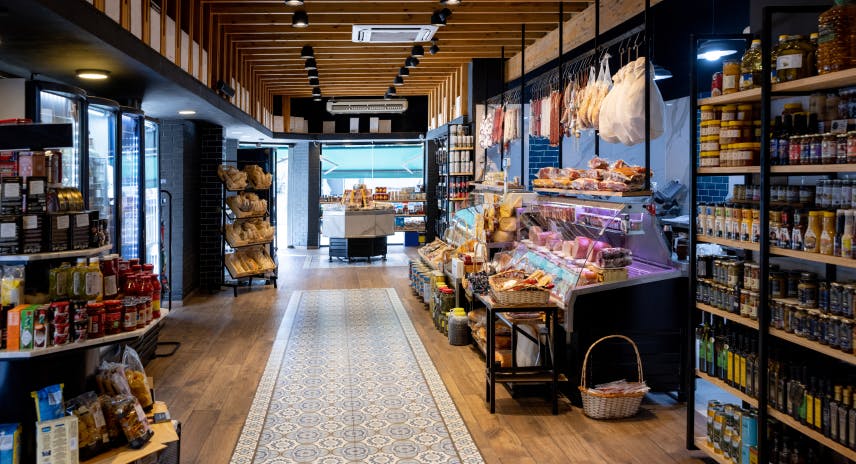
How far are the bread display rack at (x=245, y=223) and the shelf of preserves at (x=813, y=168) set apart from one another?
8460 millimetres

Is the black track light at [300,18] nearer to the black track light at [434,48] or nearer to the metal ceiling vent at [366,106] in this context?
the black track light at [434,48]

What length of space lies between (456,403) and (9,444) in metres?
2.95

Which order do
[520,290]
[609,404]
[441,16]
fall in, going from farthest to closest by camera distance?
1. [441,16]
2. [520,290]
3. [609,404]

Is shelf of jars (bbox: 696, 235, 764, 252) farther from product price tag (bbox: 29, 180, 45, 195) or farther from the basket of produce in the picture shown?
product price tag (bbox: 29, 180, 45, 195)

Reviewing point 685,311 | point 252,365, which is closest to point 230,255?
point 252,365

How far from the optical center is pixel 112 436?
370 cm

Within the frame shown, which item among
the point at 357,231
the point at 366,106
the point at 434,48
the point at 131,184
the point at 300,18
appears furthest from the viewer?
the point at 366,106

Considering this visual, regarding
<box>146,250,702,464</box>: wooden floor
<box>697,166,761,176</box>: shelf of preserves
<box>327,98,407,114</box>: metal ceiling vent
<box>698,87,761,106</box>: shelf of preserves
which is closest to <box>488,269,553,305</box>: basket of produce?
<box>146,250,702,464</box>: wooden floor

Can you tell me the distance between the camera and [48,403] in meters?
3.43

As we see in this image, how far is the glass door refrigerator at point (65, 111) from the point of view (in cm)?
446

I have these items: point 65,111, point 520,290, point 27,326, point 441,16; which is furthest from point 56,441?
point 441,16

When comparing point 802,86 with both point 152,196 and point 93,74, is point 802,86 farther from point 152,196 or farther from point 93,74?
point 152,196

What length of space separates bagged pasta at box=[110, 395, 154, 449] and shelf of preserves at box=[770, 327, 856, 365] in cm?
303

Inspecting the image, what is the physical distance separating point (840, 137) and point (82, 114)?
13.3ft
